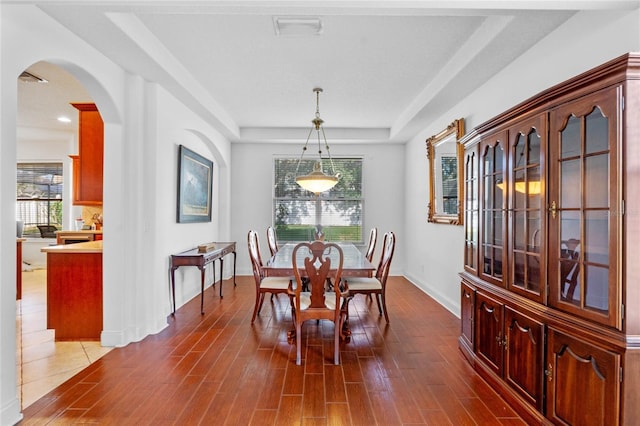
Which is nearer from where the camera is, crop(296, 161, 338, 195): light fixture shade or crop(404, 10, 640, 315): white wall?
crop(404, 10, 640, 315): white wall

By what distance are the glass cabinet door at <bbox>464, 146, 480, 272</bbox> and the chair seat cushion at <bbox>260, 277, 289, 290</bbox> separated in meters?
1.85

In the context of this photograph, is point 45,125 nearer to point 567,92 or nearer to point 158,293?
point 158,293

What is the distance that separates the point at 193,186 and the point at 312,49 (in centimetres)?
265

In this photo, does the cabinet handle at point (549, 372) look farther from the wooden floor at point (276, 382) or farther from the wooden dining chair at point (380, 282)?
the wooden dining chair at point (380, 282)

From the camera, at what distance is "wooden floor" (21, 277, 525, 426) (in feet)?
6.96

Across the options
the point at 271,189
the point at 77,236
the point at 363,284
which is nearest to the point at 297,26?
the point at 363,284

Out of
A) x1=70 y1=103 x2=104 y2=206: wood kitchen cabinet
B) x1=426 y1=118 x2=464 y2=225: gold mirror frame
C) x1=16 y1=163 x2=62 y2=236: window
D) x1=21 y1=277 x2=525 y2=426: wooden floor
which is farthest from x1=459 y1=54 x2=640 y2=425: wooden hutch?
x1=16 y1=163 x2=62 y2=236: window

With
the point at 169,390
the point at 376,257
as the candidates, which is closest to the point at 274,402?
the point at 169,390

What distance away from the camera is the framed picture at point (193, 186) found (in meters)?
4.38

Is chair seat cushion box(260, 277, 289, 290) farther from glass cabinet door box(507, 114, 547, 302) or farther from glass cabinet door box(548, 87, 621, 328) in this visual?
glass cabinet door box(548, 87, 621, 328)

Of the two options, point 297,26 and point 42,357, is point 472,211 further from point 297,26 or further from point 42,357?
point 42,357

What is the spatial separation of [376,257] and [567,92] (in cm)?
504

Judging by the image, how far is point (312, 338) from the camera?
11.1ft

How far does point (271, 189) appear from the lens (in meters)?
6.70
